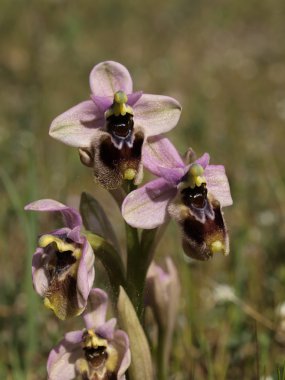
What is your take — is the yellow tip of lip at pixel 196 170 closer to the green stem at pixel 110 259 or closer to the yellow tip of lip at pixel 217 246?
the yellow tip of lip at pixel 217 246

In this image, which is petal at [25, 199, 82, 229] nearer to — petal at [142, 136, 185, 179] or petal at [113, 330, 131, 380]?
petal at [142, 136, 185, 179]

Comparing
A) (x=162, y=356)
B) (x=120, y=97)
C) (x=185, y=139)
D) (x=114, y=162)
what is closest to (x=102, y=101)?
(x=120, y=97)

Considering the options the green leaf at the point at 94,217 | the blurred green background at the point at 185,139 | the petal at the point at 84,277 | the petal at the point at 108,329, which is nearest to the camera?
the petal at the point at 84,277

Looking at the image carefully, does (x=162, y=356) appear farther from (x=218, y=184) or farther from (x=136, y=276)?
(x=218, y=184)

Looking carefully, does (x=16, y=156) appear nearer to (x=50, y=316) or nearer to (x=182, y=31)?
(x=50, y=316)

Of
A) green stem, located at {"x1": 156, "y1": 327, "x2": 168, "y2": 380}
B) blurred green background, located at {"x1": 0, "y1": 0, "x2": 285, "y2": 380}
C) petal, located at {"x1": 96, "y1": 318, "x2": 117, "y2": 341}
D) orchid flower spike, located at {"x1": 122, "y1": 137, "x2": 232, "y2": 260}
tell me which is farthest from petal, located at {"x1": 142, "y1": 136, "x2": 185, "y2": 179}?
green stem, located at {"x1": 156, "y1": 327, "x2": 168, "y2": 380}

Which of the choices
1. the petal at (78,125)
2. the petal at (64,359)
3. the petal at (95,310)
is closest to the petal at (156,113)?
the petal at (78,125)

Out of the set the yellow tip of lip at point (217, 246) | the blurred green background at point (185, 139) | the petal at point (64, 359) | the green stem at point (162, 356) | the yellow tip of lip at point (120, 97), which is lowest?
the blurred green background at point (185, 139)

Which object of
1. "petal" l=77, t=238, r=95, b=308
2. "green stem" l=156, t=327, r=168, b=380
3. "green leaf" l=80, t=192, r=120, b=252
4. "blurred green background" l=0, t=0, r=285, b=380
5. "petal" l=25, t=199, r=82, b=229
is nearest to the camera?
"petal" l=77, t=238, r=95, b=308

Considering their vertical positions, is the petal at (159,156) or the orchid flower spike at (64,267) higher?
the petal at (159,156)
